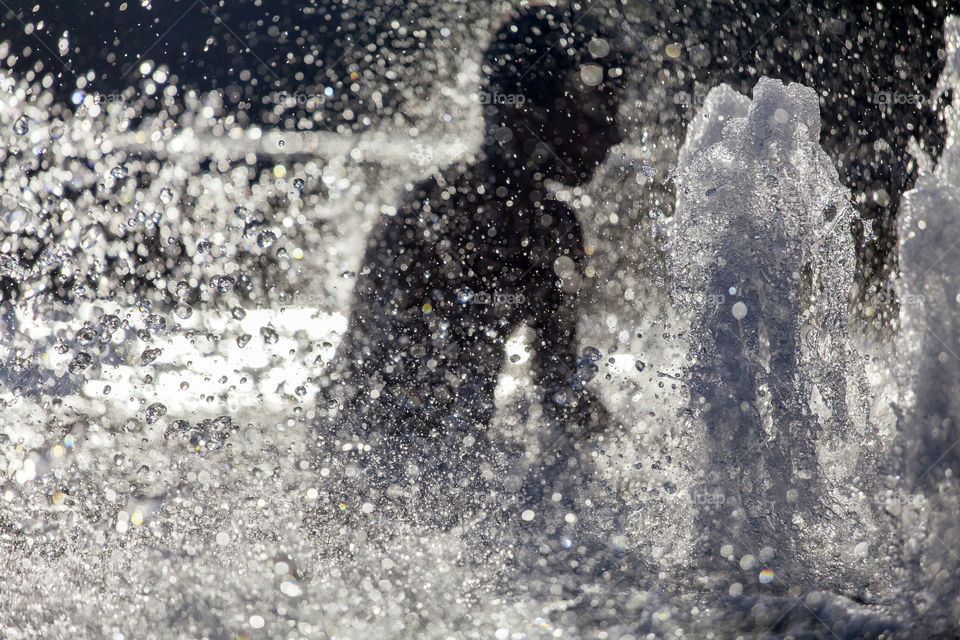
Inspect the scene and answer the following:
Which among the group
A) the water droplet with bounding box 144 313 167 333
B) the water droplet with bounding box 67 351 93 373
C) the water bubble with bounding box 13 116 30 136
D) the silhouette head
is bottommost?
the water droplet with bounding box 67 351 93 373

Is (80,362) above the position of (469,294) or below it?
below

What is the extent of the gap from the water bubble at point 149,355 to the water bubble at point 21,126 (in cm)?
36

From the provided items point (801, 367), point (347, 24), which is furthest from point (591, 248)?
point (347, 24)

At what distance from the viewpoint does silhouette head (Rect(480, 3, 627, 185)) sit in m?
0.99

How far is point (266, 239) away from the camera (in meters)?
0.95

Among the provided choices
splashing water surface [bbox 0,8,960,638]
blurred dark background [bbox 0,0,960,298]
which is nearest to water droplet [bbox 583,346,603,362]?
splashing water surface [bbox 0,8,960,638]

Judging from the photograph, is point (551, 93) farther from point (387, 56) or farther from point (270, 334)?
point (270, 334)

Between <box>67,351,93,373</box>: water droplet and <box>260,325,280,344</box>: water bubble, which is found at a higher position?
<box>260,325,280,344</box>: water bubble

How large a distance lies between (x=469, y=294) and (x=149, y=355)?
16.6 inches

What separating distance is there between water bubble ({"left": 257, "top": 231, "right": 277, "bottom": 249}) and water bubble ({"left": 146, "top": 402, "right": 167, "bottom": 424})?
245mm

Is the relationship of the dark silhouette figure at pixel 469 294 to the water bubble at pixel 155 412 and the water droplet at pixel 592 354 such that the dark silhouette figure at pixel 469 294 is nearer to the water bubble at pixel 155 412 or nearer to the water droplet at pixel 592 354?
the water droplet at pixel 592 354

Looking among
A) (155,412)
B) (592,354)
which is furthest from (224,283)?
(592,354)

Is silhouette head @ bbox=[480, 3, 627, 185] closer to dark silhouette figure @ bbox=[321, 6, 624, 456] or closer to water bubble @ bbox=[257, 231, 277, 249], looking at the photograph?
dark silhouette figure @ bbox=[321, 6, 624, 456]

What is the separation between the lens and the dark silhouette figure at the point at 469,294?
954 millimetres
